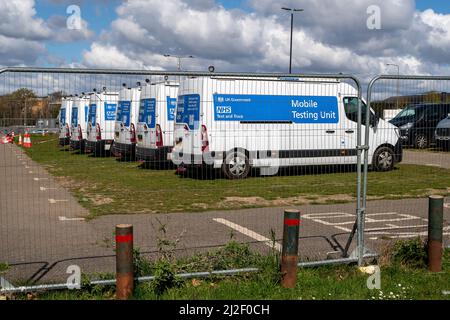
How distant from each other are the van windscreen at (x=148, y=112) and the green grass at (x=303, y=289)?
1139 centimetres

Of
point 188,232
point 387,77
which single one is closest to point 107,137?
point 188,232

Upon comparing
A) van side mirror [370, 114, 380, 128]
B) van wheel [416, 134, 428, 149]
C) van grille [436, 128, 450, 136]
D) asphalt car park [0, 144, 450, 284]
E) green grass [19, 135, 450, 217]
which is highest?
van side mirror [370, 114, 380, 128]

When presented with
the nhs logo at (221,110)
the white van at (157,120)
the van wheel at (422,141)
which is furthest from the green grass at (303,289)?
the white van at (157,120)

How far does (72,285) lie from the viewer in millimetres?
5199

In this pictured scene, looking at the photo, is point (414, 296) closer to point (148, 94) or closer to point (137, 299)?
point (137, 299)

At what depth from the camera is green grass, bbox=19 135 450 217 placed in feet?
36.3

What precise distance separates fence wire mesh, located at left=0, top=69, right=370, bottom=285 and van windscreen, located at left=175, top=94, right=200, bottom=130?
35mm

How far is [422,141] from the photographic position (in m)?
11.8

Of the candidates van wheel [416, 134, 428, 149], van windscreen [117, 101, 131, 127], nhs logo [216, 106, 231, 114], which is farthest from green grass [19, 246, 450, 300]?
van windscreen [117, 101, 131, 127]

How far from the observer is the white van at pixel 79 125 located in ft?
80.3

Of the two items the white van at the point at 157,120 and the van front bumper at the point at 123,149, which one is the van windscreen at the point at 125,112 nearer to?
the van front bumper at the point at 123,149

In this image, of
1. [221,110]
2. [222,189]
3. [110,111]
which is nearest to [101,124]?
[110,111]

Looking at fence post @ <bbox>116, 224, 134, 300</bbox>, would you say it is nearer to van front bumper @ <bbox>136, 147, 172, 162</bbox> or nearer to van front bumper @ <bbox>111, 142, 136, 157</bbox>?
van front bumper @ <bbox>136, 147, 172, 162</bbox>

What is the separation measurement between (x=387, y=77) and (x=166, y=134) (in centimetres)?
985
